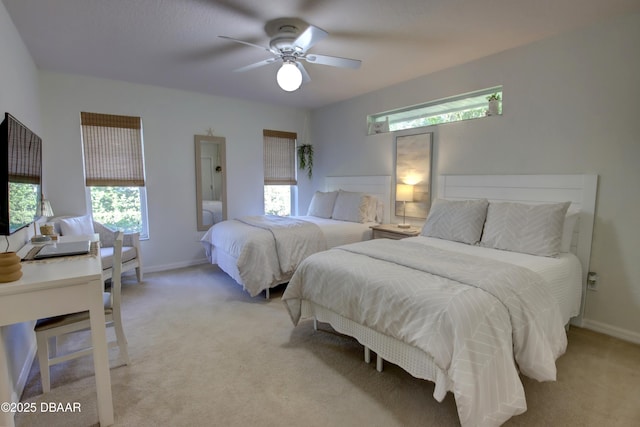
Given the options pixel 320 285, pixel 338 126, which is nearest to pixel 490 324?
pixel 320 285

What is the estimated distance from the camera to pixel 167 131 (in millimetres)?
4449

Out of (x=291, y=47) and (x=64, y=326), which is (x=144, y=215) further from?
(x=291, y=47)

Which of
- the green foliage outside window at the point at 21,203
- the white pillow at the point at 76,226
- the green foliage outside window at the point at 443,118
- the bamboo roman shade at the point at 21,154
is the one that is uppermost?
the green foliage outside window at the point at 443,118

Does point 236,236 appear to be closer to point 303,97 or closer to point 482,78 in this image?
point 303,97

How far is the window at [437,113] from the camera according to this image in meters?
3.47

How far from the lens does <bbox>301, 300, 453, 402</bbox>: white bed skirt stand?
5.24 feet

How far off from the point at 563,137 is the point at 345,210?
259 cm

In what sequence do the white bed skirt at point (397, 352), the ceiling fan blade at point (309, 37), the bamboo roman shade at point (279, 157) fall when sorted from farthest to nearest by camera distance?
the bamboo roman shade at point (279, 157)
the ceiling fan blade at point (309, 37)
the white bed skirt at point (397, 352)

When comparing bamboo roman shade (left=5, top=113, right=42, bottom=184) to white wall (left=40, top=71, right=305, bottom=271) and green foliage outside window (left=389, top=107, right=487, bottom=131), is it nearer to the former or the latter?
white wall (left=40, top=71, right=305, bottom=271)

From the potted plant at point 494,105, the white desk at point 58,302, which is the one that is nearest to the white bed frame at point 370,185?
the potted plant at point 494,105

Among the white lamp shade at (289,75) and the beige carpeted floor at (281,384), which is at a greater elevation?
the white lamp shade at (289,75)

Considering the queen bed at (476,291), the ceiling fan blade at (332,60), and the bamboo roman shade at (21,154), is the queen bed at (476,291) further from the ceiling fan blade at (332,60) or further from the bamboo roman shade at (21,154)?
the bamboo roman shade at (21,154)

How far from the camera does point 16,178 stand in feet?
6.60

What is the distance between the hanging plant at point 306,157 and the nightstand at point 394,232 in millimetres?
2106
